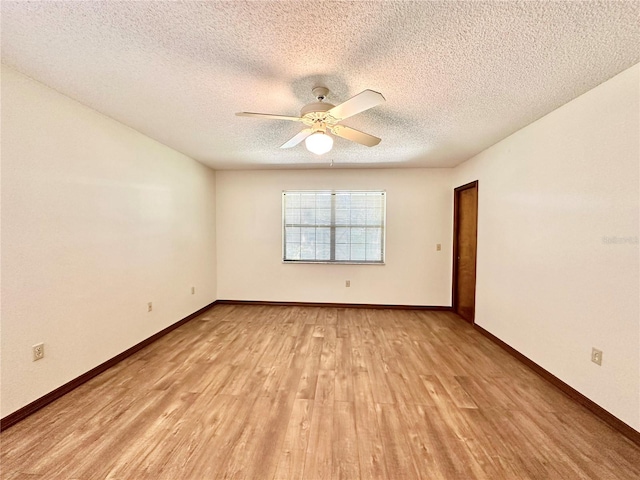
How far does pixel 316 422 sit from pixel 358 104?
209 cm

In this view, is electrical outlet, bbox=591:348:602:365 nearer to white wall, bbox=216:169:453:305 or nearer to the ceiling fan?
the ceiling fan

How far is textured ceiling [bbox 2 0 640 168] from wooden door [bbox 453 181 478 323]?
1.60 meters

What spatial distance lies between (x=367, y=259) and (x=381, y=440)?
308 cm

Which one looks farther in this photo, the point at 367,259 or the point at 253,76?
the point at 367,259

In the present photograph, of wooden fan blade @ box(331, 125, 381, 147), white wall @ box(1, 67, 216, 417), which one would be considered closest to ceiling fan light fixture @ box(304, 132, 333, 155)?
wooden fan blade @ box(331, 125, 381, 147)

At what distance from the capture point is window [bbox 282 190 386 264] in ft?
14.9

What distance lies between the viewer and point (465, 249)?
13.2ft

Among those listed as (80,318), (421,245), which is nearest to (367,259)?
(421,245)

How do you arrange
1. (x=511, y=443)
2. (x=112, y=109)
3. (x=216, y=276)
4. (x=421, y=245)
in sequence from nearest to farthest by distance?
(x=511, y=443), (x=112, y=109), (x=421, y=245), (x=216, y=276)

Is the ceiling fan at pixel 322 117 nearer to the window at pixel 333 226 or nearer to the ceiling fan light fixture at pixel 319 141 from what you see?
the ceiling fan light fixture at pixel 319 141

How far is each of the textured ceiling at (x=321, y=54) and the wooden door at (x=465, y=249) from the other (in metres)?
1.60

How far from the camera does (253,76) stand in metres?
1.75

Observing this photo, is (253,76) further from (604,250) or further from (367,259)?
(367,259)

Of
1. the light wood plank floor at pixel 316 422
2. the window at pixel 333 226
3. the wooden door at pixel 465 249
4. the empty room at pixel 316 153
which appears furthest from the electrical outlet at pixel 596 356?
the window at pixel 333 226
